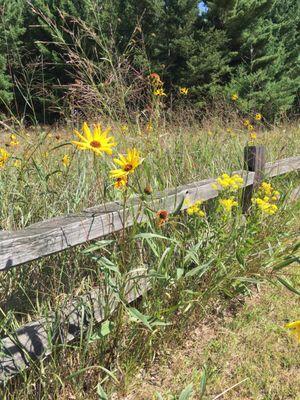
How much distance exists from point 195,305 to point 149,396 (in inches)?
22.6

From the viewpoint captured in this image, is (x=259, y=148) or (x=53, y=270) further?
(x=259, y=148)

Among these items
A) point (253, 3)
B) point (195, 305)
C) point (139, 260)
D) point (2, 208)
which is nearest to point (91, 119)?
point (2, 208)

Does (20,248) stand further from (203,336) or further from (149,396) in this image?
(203,336)

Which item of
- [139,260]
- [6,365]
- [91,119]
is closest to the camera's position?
[6,365]

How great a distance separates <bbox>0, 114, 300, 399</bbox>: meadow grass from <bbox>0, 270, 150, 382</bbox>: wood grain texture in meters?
0.05

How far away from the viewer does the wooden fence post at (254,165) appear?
3.38m

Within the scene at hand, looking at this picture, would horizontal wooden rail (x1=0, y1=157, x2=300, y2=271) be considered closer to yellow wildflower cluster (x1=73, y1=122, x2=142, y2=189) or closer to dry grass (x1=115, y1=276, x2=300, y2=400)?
yellow wildflower cluster (x1=73, y1=122, x2=142, y2=189)

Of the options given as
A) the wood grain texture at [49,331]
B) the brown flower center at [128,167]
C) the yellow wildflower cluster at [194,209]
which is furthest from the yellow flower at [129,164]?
the yellow wildflower cluster at [194,209]

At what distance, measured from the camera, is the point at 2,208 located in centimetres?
225

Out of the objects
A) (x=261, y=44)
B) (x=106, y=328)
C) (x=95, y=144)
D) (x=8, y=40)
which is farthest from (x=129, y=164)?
(x=261, y=44)

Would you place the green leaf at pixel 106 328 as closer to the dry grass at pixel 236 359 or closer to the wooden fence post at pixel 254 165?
the dry grass at pixel 236 359

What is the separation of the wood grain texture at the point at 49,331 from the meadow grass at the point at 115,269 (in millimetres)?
52

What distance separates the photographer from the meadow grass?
1775mm

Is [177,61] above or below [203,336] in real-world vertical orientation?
above
